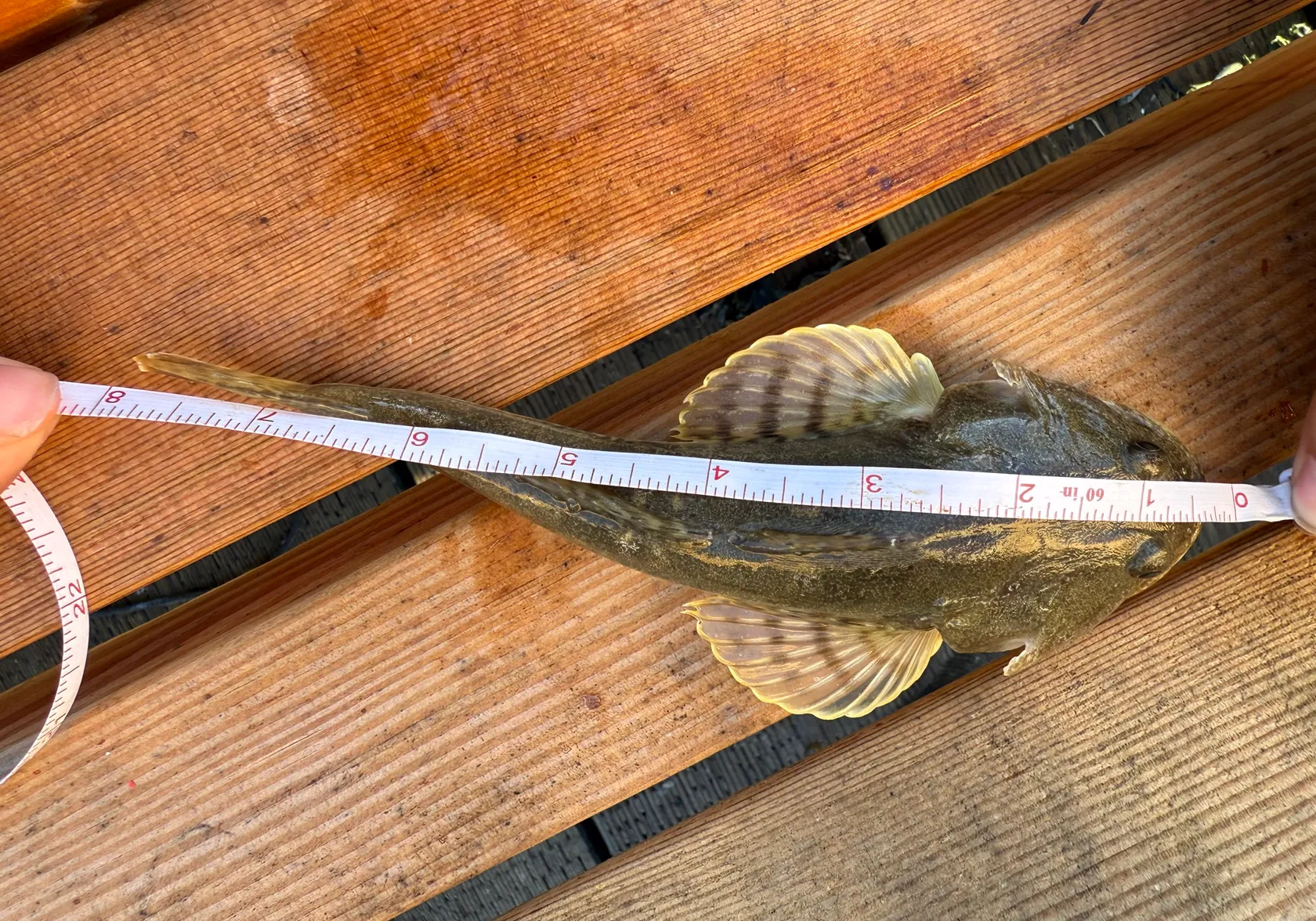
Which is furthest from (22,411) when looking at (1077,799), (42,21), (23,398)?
(1077,799)

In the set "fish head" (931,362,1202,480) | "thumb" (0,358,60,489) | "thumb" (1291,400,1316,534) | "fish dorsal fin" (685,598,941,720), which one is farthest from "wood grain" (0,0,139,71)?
"thumb" (1291,400,1316,534)

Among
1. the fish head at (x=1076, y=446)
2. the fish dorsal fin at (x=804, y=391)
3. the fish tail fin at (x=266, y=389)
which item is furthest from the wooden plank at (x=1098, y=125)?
the fish tail fin at (x=266, y=389)

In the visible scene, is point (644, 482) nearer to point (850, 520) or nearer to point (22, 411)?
point (850, 520)

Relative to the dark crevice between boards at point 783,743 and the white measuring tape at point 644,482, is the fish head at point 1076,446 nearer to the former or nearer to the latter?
the white measuring tape at point 644,482

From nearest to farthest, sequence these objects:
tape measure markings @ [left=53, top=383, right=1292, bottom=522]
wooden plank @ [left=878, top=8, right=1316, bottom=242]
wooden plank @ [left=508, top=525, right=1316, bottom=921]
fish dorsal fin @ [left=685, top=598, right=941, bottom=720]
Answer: tape measure markings @ [left=53, top=383, right=1292, bottom=522] < wooden plank @ [left=508, top=525, right=1316, bottom=921] < fish dorsal fin @ [left=685, top=598, right=941, bottom=720] < wooden plank @ [left=878, top=8, right=1316, bottom=242]

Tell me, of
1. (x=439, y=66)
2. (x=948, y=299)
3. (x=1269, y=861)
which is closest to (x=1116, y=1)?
(x=948, y=299)

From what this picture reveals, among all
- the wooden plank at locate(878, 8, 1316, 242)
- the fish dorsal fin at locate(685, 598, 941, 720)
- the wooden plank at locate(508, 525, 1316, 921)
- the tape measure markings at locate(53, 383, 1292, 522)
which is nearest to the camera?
the tape measure markings at locate(53, 383, 1292, 522)

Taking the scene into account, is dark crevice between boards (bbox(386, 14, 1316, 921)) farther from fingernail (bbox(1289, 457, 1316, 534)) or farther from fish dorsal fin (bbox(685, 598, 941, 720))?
fingernail (bbox(1289, 457, 1316, 534))
